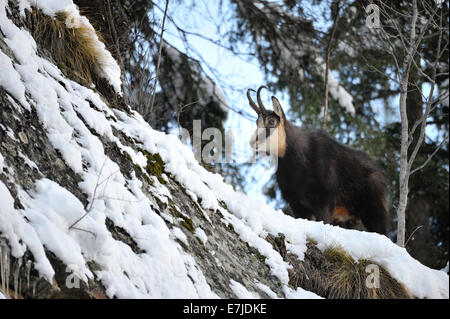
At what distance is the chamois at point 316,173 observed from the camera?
643 centimetres

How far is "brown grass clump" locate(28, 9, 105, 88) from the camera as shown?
12.2 ft

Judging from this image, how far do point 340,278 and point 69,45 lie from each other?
8.67 ft

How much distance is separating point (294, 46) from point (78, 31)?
15.8 ft

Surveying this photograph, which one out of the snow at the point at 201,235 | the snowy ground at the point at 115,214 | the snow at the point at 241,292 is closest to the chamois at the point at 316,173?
the snowy ground at the point at 115,214

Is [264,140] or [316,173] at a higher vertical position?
[264,140]

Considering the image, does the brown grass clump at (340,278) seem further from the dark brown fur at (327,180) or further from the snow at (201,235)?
the dark brown fur at (327,180)

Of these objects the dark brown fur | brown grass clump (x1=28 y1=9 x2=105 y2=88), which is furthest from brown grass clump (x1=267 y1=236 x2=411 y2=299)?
the dark brown fur

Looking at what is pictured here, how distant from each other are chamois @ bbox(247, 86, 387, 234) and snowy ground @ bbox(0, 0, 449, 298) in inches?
90.5

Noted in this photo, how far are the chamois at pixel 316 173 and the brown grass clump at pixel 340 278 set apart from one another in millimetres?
2693

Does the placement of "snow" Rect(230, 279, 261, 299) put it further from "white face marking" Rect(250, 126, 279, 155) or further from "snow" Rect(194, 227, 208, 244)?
"white face marking" Rect(250, 126, 279, 155)

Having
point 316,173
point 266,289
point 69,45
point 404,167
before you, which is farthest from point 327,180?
point 69,45

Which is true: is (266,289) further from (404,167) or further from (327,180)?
(327,180)

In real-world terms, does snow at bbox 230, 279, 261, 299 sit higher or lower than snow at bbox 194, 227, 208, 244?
lower

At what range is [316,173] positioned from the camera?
6469 mm
